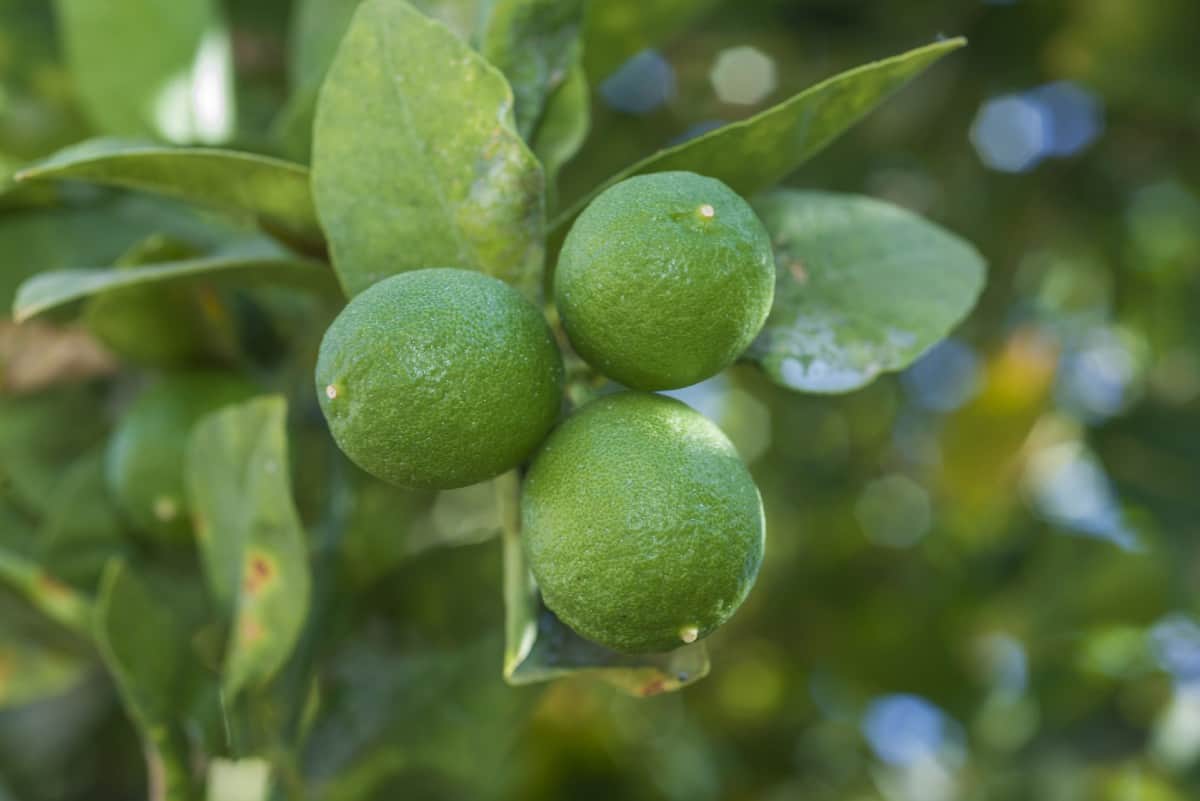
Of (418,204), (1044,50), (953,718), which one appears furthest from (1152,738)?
(418,204)

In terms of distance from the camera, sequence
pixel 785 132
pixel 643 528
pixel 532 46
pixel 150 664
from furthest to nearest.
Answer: pixel 150 664 → pixel 532 46 → pixel 785 132 → pixel 643 528

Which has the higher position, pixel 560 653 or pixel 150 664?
pixel 560 653

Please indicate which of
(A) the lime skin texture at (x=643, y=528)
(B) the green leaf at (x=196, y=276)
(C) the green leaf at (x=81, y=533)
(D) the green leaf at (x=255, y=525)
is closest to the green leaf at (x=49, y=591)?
(C) the green leaf at (x=81, y=533)

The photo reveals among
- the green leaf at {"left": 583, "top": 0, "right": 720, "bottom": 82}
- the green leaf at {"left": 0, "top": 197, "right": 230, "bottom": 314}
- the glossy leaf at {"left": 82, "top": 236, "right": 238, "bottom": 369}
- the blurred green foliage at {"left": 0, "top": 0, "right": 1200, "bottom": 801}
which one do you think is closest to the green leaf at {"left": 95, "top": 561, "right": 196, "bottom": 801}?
the blurred green foliage at {"left": 0, "top": 0, "right": 1200, "bottom": 801}

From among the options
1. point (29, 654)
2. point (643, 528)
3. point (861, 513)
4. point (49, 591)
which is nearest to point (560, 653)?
point (643, 528)

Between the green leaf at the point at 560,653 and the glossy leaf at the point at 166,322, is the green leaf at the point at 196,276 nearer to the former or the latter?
the glossy leaf at the point at 166,322

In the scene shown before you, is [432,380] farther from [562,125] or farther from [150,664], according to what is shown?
[150,664]

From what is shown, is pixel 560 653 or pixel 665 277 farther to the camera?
pixel 560 653

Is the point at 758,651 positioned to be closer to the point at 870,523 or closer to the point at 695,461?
the point at 870,523
